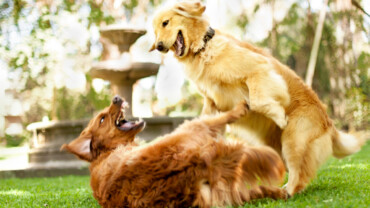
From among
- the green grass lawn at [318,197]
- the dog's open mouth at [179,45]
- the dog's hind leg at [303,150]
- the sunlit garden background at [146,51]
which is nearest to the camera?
the green grass lawn at [318,197]

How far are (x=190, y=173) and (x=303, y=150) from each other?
131 cm

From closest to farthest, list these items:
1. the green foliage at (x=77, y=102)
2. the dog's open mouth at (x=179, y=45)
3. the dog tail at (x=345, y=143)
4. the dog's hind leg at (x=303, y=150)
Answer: the dog's hind leg at (x=303, y=150) → the dog tail at (x=345, y=143) → the dog's open mouth at (x=179, y=45) → the green foliage at (x=77, y=102)

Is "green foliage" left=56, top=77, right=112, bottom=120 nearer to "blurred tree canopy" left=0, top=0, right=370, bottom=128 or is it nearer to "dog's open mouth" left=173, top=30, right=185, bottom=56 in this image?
"blurred tree canopy" left=0, top=0, right=370, bottom=128

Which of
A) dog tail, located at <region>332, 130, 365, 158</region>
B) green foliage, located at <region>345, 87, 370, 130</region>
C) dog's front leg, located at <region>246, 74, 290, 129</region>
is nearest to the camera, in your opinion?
dog's front leg, located at <region>246, 74, 290, 129</region>

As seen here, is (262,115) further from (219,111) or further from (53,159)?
(53,159)

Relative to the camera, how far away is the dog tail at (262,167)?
133 inches

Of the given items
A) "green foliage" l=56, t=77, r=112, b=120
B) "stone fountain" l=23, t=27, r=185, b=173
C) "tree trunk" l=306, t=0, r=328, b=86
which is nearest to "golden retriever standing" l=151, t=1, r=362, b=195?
"stone fountain" l=23, t=27, r=185, b=173

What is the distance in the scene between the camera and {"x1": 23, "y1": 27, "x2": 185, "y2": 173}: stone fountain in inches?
395

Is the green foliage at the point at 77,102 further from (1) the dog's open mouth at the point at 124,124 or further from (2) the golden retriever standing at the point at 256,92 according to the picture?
(2) the golden retriever standing at the point at 256,92

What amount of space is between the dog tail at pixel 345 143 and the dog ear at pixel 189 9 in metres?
1.98

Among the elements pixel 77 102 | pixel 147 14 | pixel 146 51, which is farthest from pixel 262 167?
pixel 147 14

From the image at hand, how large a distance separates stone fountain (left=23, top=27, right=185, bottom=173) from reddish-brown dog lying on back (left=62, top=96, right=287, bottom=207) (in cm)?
633

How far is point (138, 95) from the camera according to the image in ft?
83.9

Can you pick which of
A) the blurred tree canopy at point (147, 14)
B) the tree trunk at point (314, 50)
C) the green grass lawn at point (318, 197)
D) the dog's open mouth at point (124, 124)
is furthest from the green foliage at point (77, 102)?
the dog's open mouth at point (124, 124)
